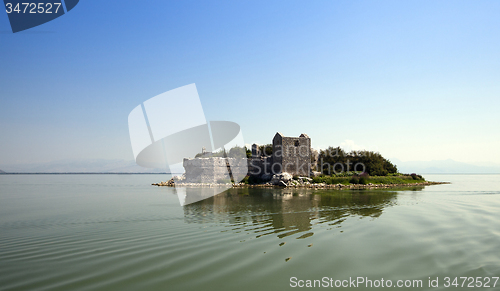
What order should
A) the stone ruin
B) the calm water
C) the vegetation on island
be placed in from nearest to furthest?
the calm water
the vegetation on island
the stone ruin

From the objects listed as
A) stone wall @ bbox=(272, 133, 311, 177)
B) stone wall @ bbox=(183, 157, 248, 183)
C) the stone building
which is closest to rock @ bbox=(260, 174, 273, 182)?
the stone building

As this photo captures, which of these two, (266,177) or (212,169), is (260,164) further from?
(212,169)

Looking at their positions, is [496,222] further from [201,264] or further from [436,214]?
[201,264]

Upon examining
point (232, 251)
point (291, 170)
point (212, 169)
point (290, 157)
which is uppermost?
point (290, 157)

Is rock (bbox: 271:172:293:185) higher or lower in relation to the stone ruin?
lower

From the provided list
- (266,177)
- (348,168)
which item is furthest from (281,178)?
(348,168)

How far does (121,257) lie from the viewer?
16.4ft

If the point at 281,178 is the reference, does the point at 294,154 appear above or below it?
above

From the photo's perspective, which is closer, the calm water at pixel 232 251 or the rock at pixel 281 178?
the calm water at pixel 232 251

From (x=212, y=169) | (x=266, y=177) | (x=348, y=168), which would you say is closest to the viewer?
(x=266, y=177)

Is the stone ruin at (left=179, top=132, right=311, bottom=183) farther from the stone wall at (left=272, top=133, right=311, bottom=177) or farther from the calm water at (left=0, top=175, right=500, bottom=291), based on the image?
the calm water at (left=0, top=175, right=500, bottom=291)

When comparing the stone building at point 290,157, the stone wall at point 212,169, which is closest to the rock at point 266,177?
the stone building at point 290,157

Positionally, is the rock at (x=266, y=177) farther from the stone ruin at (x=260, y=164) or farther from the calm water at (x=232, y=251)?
the calm water at (x=232, y=251)

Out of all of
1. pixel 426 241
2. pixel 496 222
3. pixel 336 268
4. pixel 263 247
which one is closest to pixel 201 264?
pixel 263 247
